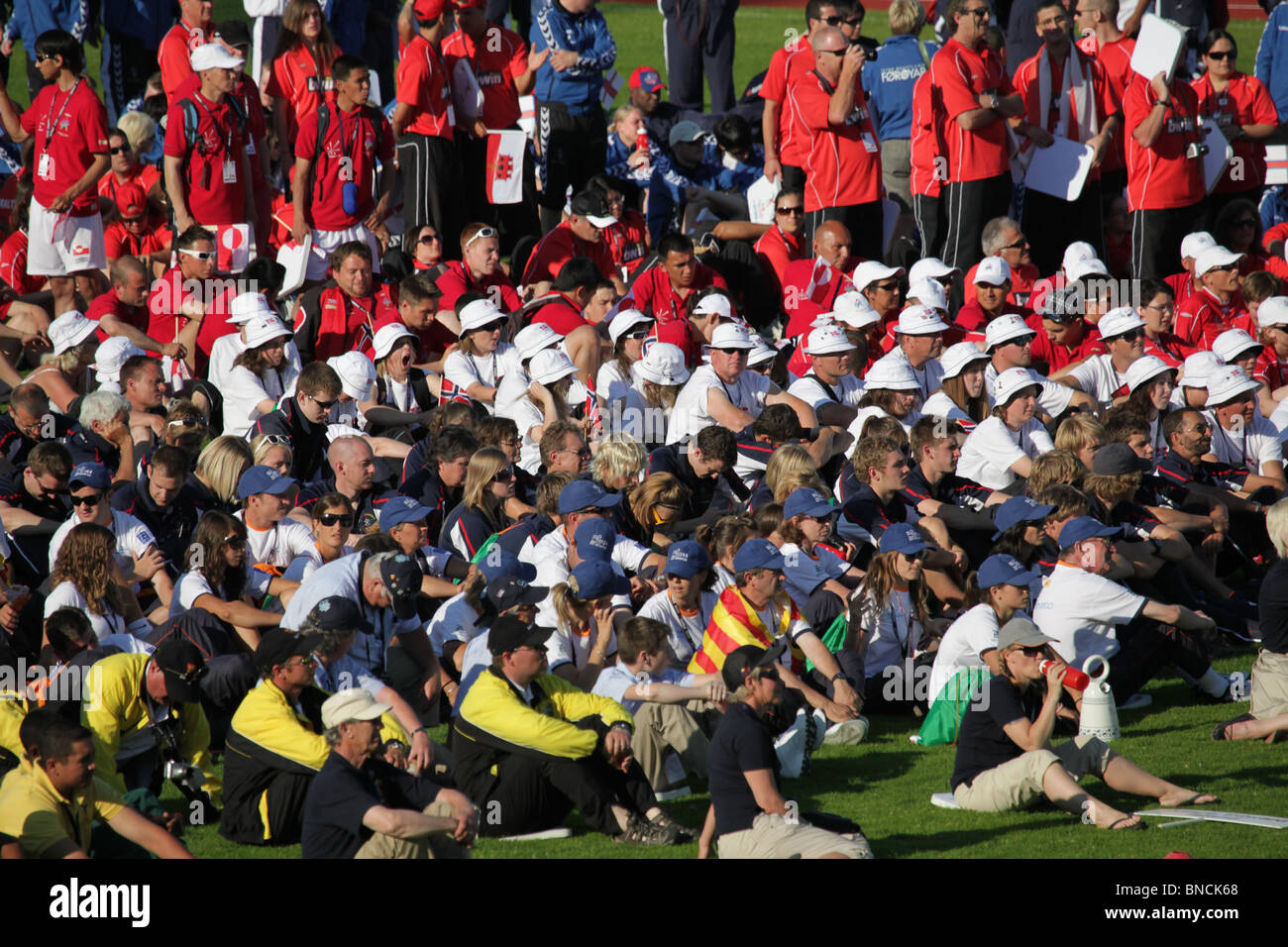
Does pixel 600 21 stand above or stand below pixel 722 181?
above

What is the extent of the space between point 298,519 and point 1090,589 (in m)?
4.28

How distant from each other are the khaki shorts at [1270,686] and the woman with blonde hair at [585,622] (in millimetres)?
3274

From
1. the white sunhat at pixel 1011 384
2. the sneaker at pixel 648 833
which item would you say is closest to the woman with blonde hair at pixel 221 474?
the sneaker at pixel 648 833

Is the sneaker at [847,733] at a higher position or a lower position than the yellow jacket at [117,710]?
lower

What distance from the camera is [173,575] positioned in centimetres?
923

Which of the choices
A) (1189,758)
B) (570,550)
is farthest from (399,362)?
(1189,758)

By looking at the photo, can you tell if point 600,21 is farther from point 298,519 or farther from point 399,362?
point 298,519

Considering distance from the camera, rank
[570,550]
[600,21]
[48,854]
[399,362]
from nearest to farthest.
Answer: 1. [48,854]
2. [570,550]
3. [399,362]
4. [600,21]

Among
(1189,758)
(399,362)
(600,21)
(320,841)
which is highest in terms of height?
(600,21)

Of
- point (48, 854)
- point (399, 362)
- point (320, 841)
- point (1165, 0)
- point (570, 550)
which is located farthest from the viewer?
point (1165, 0)

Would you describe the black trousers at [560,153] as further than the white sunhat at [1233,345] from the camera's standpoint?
Yes

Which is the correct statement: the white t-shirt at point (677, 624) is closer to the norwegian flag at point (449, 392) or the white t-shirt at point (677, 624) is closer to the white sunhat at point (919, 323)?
the norwegian flag at point (449, 392)

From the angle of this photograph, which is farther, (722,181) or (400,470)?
(722,181)

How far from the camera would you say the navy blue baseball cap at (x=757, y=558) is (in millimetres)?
8406
